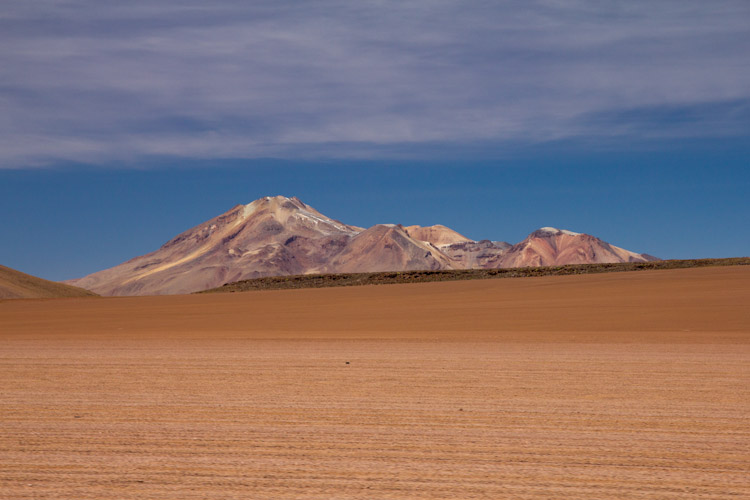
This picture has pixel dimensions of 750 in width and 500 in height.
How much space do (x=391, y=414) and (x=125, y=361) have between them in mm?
8934

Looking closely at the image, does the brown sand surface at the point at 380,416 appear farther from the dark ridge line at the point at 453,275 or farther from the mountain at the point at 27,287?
the mountain at the point at 27,287

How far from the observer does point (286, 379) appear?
13.5 m

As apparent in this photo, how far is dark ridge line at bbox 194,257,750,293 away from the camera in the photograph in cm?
6046

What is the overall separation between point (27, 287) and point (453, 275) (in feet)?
204

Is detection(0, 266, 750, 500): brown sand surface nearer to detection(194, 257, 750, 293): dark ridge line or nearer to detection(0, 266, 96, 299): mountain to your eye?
detection(194, 257, 750, 293): dark ridge line

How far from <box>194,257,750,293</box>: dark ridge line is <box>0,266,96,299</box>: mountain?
132 ft

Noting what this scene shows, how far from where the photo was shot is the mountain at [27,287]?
309 feet

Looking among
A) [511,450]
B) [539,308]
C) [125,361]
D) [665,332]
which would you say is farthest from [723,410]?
[539,308]

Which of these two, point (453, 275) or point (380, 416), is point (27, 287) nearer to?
point (453, 275)

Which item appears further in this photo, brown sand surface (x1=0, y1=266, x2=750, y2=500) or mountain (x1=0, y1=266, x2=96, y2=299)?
mountain (x1=0, y1=266, x2=96, y2=299)

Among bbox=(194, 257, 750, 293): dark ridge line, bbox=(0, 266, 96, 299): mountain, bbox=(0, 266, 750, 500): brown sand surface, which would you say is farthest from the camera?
bbox=(0, 266, 96, 299): mountain

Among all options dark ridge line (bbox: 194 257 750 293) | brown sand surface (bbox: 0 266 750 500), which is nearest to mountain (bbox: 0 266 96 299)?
dark ridge line (bbox: 194 257 750 293)

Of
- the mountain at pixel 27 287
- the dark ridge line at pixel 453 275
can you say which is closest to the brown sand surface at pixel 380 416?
the dark ridge line at pixel 453 275

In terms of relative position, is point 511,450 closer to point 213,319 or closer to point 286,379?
point 286,379
